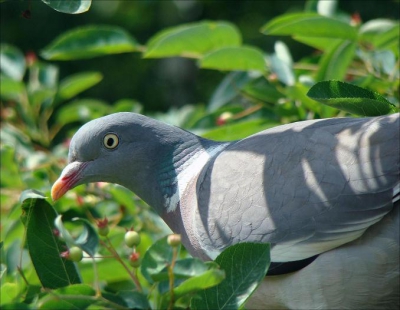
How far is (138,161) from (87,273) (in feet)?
1.32

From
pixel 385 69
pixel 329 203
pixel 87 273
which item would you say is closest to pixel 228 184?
pixel 329 203

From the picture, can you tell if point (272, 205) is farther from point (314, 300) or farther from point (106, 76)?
point (106, 76)

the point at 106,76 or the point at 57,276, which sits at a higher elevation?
the point at 57,276

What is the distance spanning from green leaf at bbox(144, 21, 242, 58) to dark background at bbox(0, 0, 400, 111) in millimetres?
4221

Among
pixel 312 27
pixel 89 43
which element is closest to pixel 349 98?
pixel 312 27

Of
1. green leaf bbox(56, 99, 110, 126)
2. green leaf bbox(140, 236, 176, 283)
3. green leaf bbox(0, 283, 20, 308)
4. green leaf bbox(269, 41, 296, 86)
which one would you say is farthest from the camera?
green leaf bbox(56, 99, 110, 126)

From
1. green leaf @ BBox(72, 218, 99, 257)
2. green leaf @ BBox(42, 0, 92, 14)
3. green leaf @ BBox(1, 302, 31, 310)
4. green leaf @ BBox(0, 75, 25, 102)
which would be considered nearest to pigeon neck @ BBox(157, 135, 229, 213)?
green leaf @ BBox(72, 218, 99, 257)

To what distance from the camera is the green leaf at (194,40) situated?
280 centimetres

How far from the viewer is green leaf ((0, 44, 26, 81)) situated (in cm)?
344

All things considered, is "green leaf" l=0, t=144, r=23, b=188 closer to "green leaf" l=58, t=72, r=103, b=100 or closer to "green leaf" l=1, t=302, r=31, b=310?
"green leaf" l=58, t=72, r=103, b=100

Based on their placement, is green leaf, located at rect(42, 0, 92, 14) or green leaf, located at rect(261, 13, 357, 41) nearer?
green leaf, located at rect(42, 0, 92, 14)

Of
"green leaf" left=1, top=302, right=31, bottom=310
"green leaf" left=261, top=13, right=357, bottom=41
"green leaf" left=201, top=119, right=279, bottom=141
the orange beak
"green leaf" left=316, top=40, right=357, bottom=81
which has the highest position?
"green leaf" left=261, top=13, right=357, bottom=41

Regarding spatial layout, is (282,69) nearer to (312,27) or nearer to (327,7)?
(312,27)

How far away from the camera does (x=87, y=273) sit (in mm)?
2459
